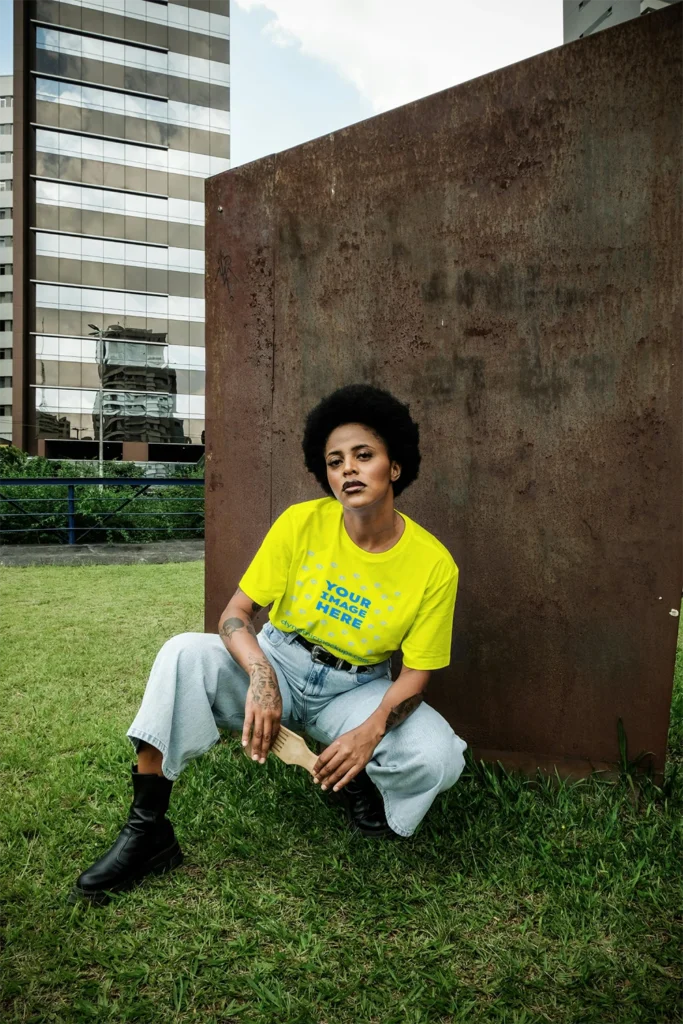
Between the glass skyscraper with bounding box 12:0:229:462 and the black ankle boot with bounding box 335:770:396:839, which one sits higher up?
the glass skyscraper with bounding box 12:0:229:462

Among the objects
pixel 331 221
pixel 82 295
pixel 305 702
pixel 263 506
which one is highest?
pixel 82 295

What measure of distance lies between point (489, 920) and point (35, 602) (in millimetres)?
5205

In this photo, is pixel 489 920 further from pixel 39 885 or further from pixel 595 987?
pixel 39 885

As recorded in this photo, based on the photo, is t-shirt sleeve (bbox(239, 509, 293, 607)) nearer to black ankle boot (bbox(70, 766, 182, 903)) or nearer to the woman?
the woman

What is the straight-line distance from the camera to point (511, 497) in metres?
2.60

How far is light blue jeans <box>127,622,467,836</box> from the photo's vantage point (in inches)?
78.6

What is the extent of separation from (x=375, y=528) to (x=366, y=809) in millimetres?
952

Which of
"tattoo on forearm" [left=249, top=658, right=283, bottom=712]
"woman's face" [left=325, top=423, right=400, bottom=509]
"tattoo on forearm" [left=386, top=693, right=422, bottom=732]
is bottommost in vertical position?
"tattoo on forearm" [left=386, top=693, right=422, bottom=732]

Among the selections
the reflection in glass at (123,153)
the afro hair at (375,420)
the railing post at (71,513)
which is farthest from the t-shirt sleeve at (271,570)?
the reflection in glass at (123,153)

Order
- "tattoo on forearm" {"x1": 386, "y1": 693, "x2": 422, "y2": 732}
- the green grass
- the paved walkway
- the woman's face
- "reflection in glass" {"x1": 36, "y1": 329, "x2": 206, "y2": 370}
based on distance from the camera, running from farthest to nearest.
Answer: "reflection in glass" {"x1": 36, "y1": 329, "x2": 206, "y2": 370} → the paved walkway → the woman's face → "tattoo on forearm" {"x1": 386, "y1": 693, "x2": 422, "y2": 732} → the green grass

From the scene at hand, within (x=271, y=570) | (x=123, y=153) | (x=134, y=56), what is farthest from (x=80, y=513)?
(x=134, y=56)

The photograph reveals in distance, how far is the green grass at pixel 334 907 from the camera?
1.62 m

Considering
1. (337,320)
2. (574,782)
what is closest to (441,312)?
(337,320)

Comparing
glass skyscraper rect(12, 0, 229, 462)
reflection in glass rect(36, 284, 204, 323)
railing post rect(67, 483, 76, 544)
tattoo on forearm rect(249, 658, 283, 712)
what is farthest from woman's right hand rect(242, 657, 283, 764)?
reflection in glass rect(36, 284, 204, 323)
